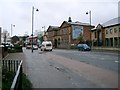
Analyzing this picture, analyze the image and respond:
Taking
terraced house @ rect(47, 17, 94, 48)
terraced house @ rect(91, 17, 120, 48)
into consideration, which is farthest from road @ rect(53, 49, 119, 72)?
terraced house @ rect(47, 17, 94, 48)

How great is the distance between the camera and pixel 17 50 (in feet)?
175

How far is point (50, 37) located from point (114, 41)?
59075 millimetres

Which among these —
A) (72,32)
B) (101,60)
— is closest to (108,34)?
(72,32)

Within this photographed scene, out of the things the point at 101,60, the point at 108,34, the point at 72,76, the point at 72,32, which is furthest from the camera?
the point at 72,32

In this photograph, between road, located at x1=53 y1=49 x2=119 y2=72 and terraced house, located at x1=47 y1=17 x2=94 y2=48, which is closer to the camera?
road, located at x1=53 y1=49 x2=119 y2=72

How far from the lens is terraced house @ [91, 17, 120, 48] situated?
215ft

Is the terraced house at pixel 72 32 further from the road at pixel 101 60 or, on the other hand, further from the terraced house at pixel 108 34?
the road at pixel 101 60

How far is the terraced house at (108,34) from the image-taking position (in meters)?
65.6

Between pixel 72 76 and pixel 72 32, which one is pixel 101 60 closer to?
pixel 72 76

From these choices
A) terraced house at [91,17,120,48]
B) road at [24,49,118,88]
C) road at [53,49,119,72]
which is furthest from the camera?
terraced house at [91,17,120,48]

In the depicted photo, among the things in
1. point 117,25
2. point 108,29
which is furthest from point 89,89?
point 108,29

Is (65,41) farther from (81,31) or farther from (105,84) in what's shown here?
(105,84)

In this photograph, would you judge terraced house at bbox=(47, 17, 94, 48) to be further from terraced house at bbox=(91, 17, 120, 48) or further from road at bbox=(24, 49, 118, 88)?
road at bbox=(24, 49, 118, 88)

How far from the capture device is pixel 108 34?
232 feet
